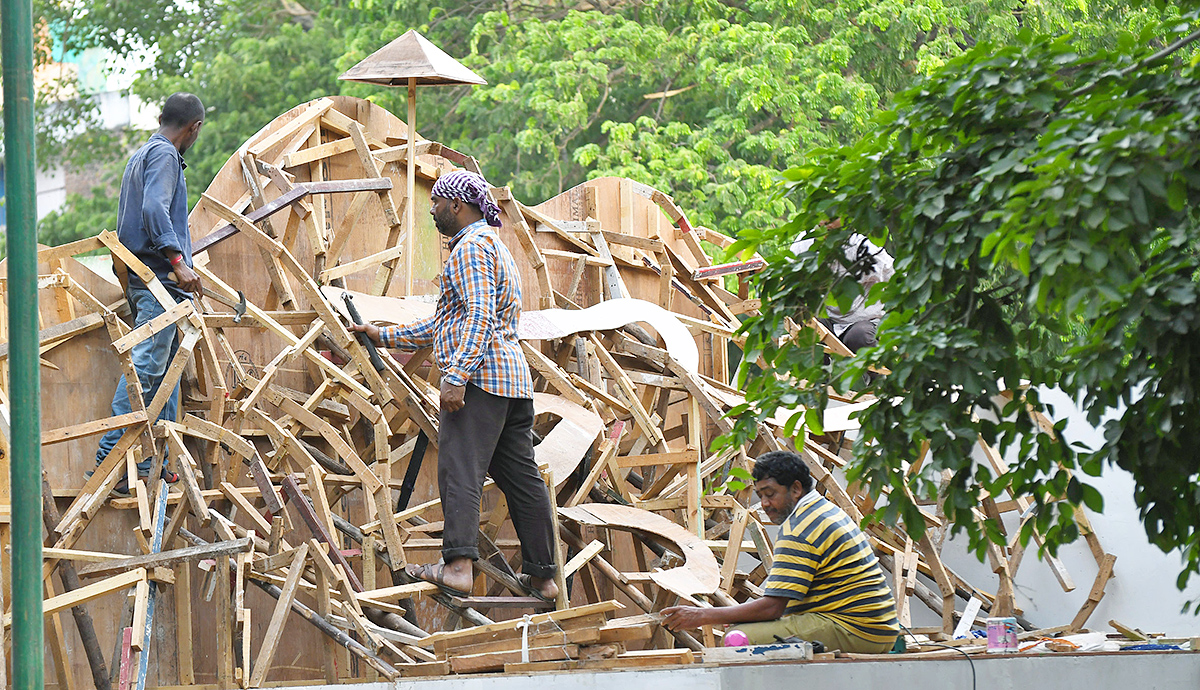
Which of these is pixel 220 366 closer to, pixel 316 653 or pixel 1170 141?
pixel 316 653

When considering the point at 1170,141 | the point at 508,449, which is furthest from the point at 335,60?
the point at 1170,141

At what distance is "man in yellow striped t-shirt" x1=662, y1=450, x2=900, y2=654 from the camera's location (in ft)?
21.6

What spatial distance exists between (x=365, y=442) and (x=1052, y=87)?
18.2 ft

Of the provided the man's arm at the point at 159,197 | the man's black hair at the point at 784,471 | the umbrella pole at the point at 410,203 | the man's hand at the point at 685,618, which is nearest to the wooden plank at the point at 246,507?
the man's arm at the point at 159,197

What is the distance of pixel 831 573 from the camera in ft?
21.8

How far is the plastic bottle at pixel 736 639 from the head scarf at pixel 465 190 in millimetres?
2555

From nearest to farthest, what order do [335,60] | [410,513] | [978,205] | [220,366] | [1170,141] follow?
[1170,141] < [978,205] < [410,513] < [220,366] < [335,60]

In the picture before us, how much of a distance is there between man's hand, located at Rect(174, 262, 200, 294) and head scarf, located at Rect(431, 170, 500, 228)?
5.06 ft

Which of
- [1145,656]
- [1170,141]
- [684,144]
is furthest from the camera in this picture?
[684,144]

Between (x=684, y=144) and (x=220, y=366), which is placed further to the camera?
(x=684, y=144)

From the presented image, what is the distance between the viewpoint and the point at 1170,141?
3.61 metres

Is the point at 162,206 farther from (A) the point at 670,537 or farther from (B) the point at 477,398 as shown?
(A) the point at 670,537

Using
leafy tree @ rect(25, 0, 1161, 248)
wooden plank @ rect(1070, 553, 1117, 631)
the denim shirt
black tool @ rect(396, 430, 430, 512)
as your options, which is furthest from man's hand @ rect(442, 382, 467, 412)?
leafy tree @ rect(25, 0, 1161, 248)

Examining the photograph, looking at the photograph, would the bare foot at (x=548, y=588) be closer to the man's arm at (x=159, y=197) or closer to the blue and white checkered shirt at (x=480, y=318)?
the blue and white checkered shirt at (x=480, y=318)
